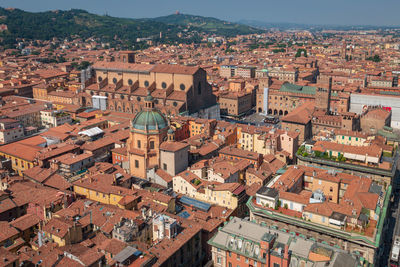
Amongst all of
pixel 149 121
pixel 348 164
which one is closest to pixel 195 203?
pixel 149 121

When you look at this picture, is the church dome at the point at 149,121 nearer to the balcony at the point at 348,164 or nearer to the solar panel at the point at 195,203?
the solar panel at the point at 195,203

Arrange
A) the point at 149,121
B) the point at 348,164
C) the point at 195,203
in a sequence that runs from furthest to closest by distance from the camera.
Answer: the point at 149,121 → the point at 348,164 → the point at 195,203

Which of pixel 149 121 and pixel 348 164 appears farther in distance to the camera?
pixel 149 121

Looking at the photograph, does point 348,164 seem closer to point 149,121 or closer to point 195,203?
point 195,203

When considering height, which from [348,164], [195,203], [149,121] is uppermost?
[149,121]

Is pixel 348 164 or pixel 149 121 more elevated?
pixel 149 121

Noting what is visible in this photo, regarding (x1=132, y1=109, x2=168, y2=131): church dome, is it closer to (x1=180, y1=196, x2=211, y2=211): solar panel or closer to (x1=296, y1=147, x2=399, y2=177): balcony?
(x1=180, y1=196, x2=211, y2=211): solar panel

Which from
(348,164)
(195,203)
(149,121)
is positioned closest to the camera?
(195,203)
